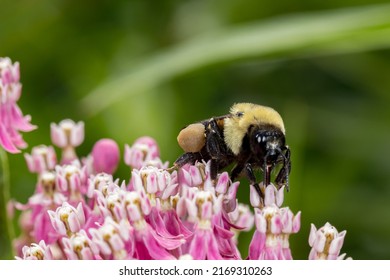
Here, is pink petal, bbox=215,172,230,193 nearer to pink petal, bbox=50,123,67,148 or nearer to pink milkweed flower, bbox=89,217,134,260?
pink milkweed flower, bbox=89,217,134,260

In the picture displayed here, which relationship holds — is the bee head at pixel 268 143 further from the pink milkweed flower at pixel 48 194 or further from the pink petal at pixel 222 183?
the pink milkweed flower at pixel 48 194

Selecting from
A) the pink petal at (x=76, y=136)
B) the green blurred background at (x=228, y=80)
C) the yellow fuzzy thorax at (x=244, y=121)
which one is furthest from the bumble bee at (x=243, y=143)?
the green blurred background at (x=228, y=80)

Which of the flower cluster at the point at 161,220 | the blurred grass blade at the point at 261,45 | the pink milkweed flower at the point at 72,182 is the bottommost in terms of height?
the flower cluster at the point at 161,220

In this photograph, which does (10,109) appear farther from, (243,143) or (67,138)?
(243,143)

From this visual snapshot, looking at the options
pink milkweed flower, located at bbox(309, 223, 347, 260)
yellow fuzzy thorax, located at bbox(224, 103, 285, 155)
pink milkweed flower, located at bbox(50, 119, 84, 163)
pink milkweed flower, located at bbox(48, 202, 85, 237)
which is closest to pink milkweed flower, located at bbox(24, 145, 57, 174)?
pink milkweed flower, located at bbox(50, 119, 84, 163)
